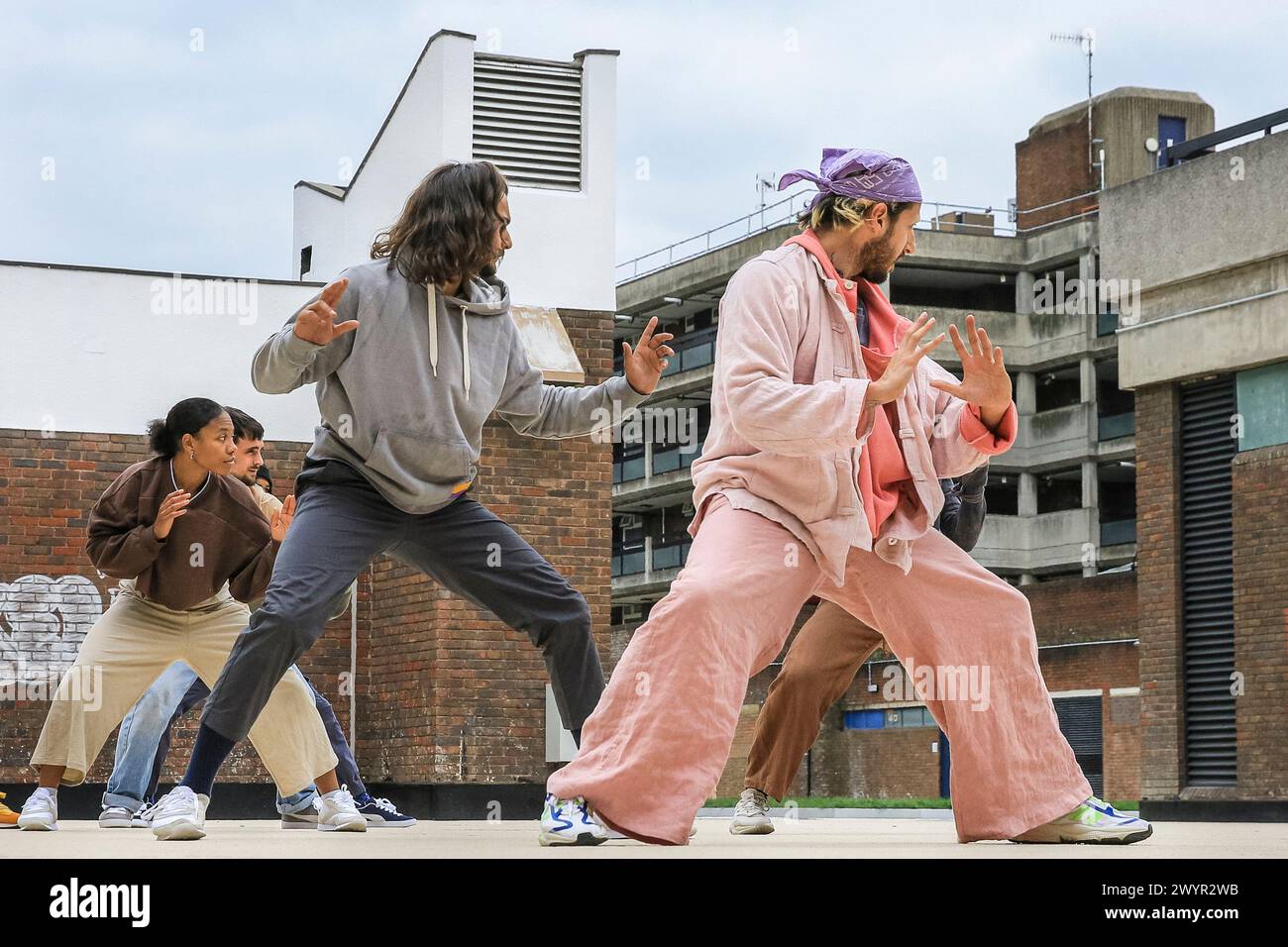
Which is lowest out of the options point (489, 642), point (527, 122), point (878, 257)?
point (489, 642)

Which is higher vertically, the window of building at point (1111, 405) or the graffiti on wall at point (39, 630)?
the window of building at point (1111, 405)

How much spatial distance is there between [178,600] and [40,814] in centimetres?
98

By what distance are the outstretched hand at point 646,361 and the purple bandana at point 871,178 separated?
0.71m

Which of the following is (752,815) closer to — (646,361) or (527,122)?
(646,361)

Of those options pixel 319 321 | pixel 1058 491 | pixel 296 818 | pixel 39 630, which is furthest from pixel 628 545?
pixel 319 321

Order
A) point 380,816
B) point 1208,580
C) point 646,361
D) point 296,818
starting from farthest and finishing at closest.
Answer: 1. point 1208,580
2. point 380,816
3. point 296,818
4. point 646,361

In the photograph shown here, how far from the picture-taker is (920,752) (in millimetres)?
41719

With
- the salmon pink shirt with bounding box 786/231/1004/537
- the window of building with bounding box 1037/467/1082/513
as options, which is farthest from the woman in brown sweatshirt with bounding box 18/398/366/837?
the window of building with bounding box 1037/467/1082/513

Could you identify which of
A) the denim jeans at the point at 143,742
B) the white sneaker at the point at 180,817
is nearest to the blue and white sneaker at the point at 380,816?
the denim jeans at the point at 143,742

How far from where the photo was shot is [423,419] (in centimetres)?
539

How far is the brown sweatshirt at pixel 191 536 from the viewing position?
6.88m

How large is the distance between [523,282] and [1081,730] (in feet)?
82.0

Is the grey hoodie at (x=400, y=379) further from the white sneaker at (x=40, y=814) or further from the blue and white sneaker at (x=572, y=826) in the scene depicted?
the white sneaker at (x=40, y=814)
